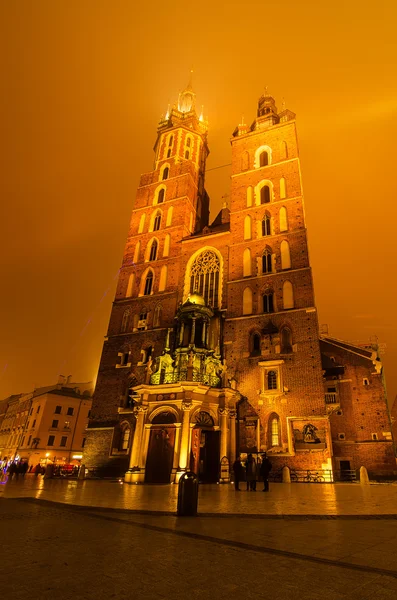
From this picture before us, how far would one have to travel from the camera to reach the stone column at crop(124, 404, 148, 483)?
65.2 feet

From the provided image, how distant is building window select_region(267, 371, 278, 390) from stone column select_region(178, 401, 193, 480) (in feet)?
20.3

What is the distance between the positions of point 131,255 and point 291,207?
602 inches

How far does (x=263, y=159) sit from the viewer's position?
34.9 m

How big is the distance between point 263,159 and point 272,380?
22.1 metres

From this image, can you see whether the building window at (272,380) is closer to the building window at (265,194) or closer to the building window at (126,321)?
the building window at (126,321)

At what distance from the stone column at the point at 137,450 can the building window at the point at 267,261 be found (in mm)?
13907

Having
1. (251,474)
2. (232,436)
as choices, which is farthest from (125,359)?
(251,474)

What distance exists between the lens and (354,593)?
11.3 feet

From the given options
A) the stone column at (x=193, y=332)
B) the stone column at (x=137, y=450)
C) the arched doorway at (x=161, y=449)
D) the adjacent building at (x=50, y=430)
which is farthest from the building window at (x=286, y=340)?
the adjacent building at (x=50, y=430)

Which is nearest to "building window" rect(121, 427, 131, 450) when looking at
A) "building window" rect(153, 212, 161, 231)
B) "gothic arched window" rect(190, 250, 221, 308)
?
"gothic arched window" rect(190, 250, 221, 308)

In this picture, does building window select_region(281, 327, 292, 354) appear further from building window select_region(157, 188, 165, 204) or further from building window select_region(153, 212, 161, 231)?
building window select_region(157, 188, 165, 204)

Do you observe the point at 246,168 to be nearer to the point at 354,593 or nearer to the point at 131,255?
the point at 131,255

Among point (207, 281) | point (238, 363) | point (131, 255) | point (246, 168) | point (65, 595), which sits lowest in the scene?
point (65, 595)

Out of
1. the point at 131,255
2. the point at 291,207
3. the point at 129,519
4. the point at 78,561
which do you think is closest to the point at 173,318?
the point at 131,255
